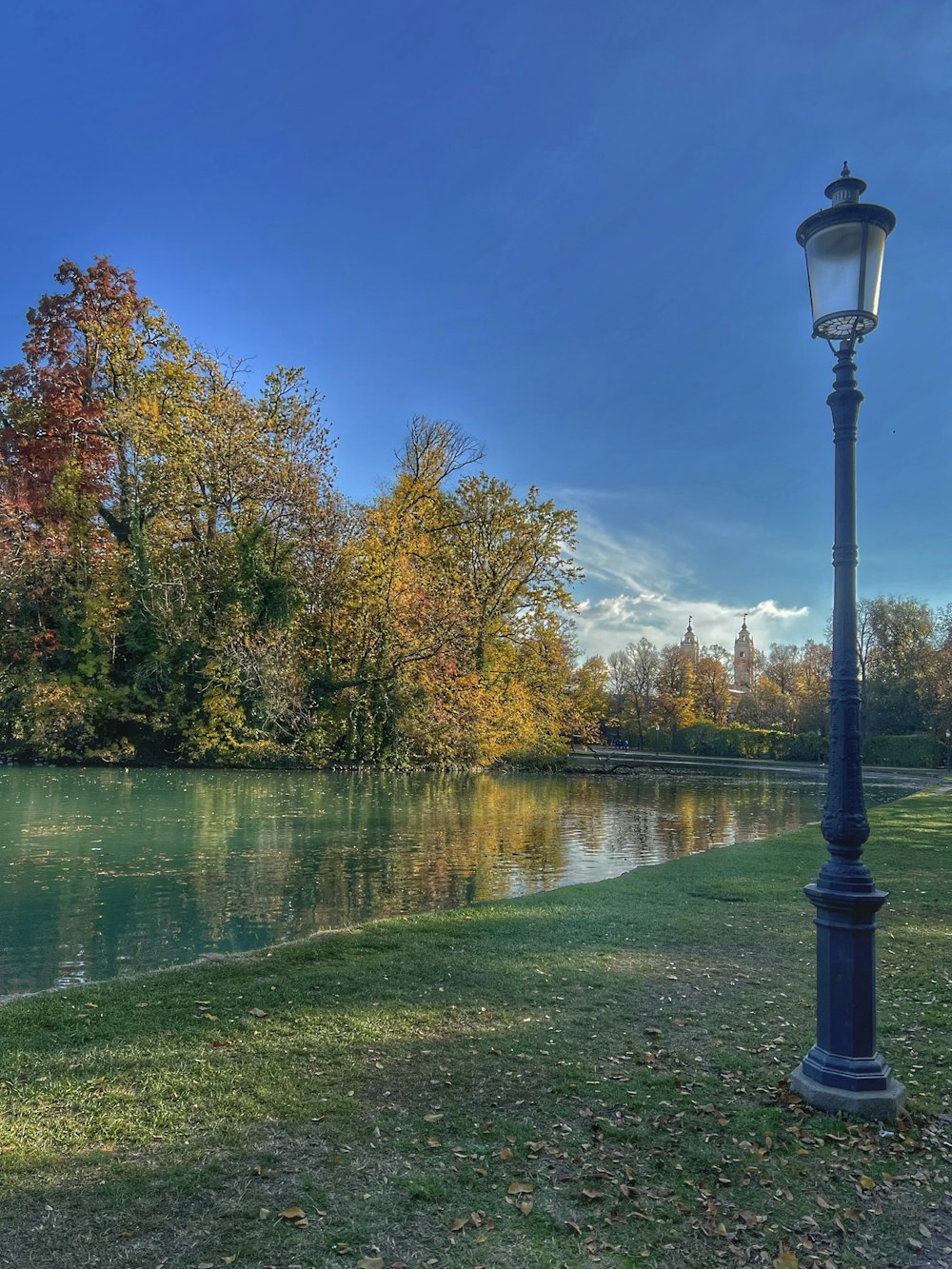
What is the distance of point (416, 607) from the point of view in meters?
32.3

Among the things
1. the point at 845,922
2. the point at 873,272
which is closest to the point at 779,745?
the point at 845,922

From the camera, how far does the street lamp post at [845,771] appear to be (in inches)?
160

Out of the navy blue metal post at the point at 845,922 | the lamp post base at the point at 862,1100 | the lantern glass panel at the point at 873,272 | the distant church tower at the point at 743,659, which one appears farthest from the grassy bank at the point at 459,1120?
the distant church tower at the point at 743,659

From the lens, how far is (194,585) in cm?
3097

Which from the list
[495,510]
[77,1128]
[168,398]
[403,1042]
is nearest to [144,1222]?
[77,1128]

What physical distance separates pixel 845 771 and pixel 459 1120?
2591 mm

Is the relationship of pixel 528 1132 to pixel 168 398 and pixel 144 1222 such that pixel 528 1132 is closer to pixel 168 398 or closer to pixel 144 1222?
pixel 144 1222

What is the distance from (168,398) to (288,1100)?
31570 mm

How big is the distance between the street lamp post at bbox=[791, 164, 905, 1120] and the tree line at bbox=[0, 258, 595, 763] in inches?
1060

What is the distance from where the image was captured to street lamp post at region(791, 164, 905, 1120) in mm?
4062

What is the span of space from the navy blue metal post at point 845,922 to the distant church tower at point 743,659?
367ft

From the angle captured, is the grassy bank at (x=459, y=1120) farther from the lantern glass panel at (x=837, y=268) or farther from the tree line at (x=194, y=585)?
the tree line at (x=194, y=585)

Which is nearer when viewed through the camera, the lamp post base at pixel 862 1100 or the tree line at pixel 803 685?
the lamp post base at pixel 862 1100

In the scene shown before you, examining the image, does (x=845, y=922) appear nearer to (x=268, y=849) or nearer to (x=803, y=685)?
(x=268, y=849)
